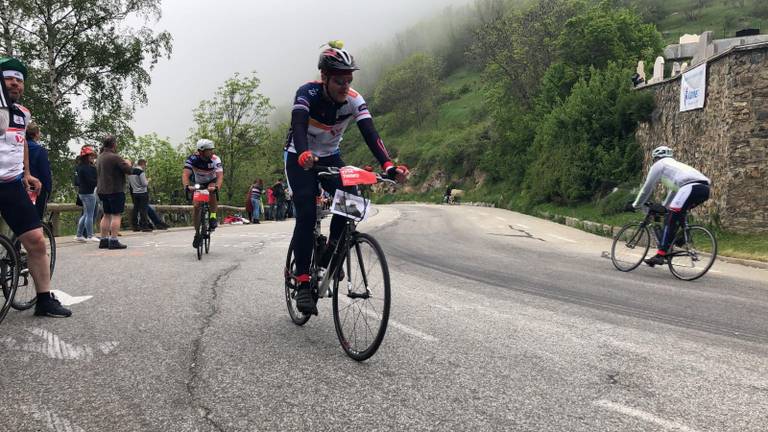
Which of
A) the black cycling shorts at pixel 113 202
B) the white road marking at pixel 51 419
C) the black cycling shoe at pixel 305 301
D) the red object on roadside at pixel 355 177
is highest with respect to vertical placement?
the red object on roadside at pixel 355 177

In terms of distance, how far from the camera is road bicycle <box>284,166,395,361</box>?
354cm

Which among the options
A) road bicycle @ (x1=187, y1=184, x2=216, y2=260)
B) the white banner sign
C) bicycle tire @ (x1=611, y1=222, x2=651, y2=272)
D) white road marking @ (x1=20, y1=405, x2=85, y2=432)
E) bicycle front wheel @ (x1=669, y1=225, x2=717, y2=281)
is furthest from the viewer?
the white banner sign

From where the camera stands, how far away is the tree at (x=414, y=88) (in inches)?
3423

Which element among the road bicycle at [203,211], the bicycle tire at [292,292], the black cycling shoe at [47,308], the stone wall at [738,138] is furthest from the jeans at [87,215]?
the stone wall at [738,138]

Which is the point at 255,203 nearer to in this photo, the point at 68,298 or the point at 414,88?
the point at 68,298

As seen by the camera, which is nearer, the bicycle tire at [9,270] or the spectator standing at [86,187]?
the bicycle tire at [9,270]

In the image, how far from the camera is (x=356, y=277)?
3787mm

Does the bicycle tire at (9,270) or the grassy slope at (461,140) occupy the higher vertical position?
the grassy slope at (461,140)

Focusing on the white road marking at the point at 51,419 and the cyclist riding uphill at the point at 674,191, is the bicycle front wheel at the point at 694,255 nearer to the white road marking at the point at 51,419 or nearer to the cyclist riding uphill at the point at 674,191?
the cyclist riding uphill at the point at 674,191

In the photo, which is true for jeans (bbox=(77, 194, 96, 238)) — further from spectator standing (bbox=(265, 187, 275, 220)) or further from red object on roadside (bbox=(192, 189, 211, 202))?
spectator standing (bbox=(265, 187, 275, 220))

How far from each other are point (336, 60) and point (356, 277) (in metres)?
1.58

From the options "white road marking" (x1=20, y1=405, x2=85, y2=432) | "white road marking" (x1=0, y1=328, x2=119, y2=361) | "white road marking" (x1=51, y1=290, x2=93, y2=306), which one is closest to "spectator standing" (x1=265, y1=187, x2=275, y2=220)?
"white road marking" (x1=51, y1=290, x2=93, y2=306)

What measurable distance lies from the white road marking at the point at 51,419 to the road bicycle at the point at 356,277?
165cm

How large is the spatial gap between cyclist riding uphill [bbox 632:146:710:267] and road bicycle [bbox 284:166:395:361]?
6.20 m
